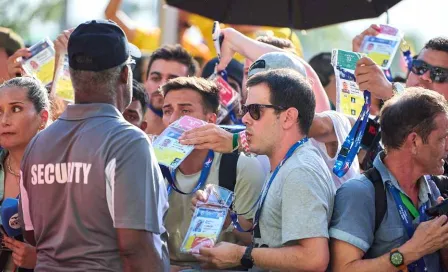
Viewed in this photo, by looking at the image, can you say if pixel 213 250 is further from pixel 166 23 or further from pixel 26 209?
pixel 166 23

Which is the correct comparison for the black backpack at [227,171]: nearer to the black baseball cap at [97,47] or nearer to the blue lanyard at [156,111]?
the black baseball cap at [97,47]

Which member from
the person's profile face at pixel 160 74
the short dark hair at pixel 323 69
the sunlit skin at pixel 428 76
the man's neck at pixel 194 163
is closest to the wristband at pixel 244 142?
the man's neck at pixel 194 163

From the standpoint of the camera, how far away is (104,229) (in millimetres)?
3994

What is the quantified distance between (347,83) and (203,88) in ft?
3.32

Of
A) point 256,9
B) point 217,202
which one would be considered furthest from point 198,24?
point 217,202

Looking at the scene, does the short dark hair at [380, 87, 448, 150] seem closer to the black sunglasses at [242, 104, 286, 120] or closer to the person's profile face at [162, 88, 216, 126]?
the black sunglasses at [242, 104, 286, 120]

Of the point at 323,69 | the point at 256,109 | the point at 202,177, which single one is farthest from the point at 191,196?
the point at 323,69

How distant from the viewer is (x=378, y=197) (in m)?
4.66

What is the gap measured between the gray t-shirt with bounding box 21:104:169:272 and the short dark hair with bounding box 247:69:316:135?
0.95 meters

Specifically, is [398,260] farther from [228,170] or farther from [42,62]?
[42,62]

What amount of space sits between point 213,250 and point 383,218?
0.87 metres

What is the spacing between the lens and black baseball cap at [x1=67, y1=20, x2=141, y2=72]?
4105 millimetres

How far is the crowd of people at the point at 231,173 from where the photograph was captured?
3994 mm

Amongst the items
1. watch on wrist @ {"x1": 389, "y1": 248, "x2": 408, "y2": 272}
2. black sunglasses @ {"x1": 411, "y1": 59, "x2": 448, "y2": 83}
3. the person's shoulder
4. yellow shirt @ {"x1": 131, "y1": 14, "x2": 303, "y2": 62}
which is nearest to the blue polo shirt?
the person's shoulder
